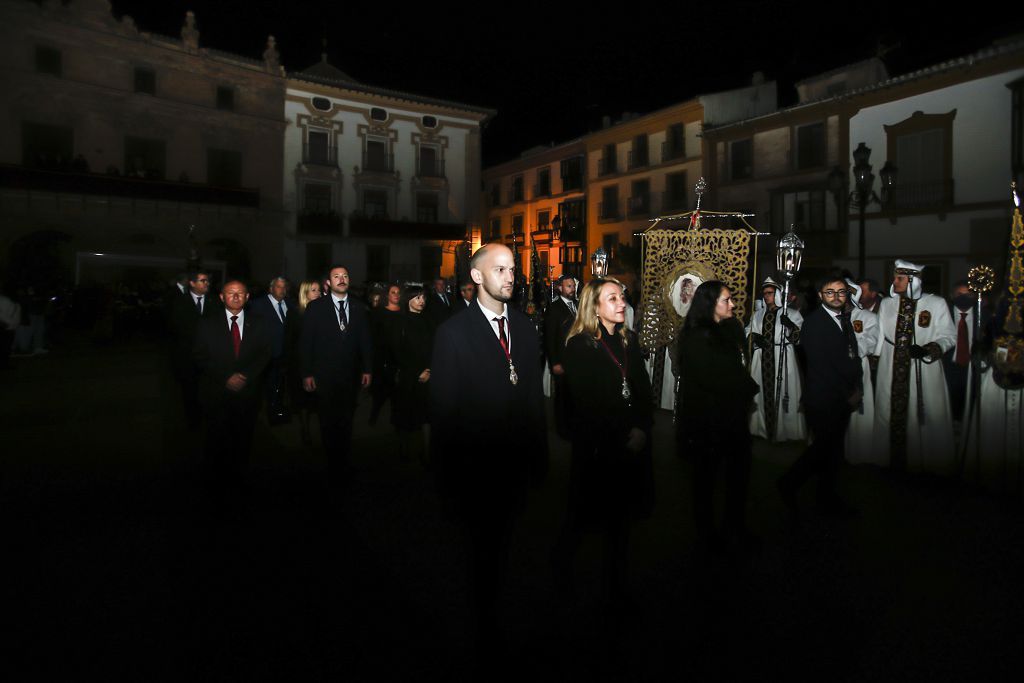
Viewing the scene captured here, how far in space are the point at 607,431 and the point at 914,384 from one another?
453 centimetres

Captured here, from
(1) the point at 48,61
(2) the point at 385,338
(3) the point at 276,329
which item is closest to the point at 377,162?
(1) the point at 48,61

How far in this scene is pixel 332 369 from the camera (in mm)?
5789

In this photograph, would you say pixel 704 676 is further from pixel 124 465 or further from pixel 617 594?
pixel 124 465

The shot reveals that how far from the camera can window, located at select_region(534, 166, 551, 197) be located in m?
40.4

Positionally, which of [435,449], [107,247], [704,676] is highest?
[107,247]

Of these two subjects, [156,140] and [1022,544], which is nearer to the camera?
[1022,544]

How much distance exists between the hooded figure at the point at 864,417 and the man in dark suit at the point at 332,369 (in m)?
4.97

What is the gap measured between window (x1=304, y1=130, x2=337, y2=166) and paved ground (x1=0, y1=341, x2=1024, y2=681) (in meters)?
28.8

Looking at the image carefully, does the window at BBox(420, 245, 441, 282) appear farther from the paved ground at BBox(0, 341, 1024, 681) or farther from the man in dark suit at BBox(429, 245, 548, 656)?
the man in dark suit at BBox(429, 245, 548, 656)

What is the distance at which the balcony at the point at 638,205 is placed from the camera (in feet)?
110

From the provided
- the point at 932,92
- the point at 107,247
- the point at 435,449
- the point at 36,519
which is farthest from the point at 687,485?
the point at 107,247

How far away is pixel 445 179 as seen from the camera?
1428 inches

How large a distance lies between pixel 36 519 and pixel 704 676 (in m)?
4.84

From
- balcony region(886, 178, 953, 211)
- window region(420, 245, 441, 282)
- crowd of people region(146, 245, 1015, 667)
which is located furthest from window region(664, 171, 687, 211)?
crowd of people region(146, 245, 1015, 667)
